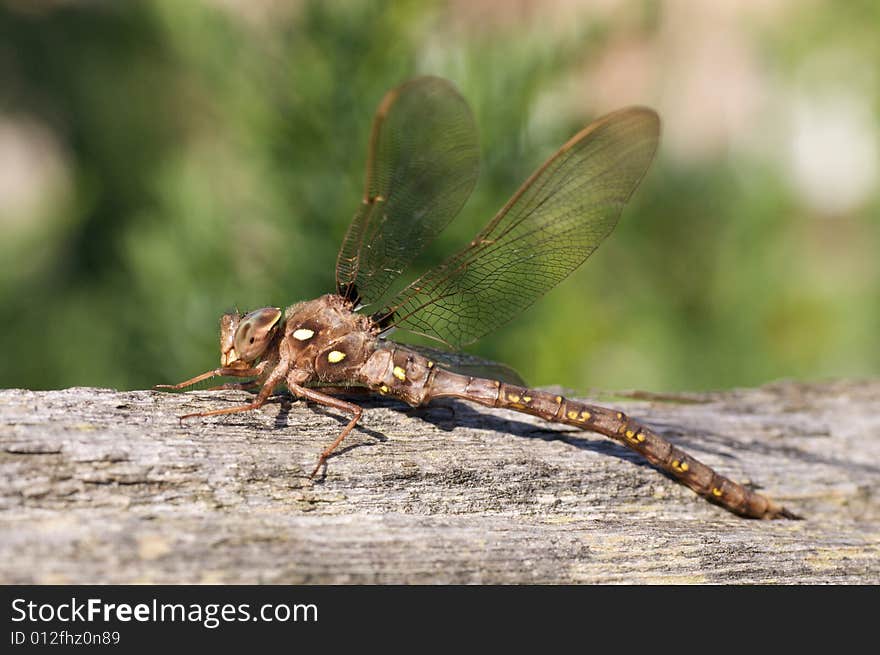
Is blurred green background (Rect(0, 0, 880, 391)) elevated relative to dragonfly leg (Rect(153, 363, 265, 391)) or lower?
elevated

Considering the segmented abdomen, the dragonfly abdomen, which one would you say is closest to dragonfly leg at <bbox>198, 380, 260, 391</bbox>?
the segmented abdomen

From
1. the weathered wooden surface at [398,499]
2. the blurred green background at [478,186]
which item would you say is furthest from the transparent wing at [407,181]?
the blurred green background at [478,186]

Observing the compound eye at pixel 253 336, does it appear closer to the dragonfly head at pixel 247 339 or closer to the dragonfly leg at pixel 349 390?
the dragonfly head at pixel 247 339

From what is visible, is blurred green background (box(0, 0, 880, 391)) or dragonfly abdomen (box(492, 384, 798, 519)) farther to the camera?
blurred green background (box(0, 0, 880, 391))

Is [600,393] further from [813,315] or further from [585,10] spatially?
[813,315]

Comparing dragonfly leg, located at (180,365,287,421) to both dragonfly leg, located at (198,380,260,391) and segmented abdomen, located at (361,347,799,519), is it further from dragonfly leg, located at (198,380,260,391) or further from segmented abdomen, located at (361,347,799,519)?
segmented abdomen, located at (361,347,799,519)

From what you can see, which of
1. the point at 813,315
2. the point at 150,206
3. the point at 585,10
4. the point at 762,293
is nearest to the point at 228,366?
the point at 585,10

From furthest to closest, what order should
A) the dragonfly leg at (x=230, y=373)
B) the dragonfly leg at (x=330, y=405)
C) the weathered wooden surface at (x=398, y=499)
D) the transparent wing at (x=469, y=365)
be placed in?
the transparent wing at (x=469, y=365)
the dragonfly leg at (x=230, y=373)
the dragonfly leg at (x=330, y=405)
the weathered wooden surface at (x=398, y=499)

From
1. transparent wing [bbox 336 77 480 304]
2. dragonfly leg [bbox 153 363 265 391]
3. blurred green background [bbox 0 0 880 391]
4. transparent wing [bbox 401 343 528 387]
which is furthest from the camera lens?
blurred green background [bbox 0 0 880 391]
